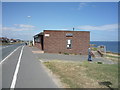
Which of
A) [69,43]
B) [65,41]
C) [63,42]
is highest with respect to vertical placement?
[65,41]

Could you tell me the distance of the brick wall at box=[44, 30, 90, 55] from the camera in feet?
93.2

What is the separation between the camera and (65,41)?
1135 inches

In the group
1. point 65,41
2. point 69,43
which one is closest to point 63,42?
point 65,41

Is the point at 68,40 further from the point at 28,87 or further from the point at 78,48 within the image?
the point at 28,87

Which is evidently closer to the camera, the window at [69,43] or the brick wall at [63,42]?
the brick wall at [63,42]

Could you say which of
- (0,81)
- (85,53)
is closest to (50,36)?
(85,53)

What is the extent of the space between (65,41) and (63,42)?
1.25 feet

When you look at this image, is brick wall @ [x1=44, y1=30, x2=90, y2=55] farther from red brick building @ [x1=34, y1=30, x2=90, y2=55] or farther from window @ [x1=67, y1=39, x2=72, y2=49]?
window @ [x1=67, y1=39, x2=72, y2=49]

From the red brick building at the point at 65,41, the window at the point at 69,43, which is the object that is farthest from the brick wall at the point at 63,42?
the window at the point at 69,43

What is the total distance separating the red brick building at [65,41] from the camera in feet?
93.1

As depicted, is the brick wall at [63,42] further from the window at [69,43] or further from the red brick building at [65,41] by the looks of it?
the window at [69,43]

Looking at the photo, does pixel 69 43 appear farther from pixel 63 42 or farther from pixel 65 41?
pixel 63 42

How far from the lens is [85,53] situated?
96.4ft

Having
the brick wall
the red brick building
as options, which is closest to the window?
the red brick building
